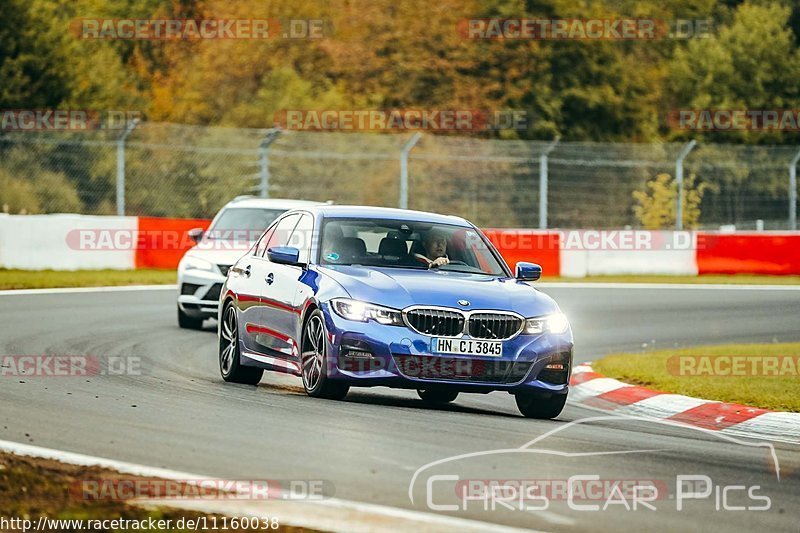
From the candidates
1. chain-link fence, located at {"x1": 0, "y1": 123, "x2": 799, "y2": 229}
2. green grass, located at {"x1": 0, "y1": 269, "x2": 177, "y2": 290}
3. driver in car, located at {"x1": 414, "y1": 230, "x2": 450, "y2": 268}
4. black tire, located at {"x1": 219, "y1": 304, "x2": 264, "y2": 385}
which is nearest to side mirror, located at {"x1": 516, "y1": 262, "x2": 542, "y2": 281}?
driver in car, located at {"x1": 414, "y1": 230, "x2": 450, "y2": 268}

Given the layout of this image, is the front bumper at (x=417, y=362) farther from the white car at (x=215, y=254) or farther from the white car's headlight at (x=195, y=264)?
the white car's headlight at (x=195, y=264)

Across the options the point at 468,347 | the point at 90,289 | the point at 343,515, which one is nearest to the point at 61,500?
the point at 343,515

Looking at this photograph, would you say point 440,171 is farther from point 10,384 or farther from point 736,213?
point 10,384

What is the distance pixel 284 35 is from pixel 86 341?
4138cm

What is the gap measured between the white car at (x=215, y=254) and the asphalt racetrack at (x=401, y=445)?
295 centimetres

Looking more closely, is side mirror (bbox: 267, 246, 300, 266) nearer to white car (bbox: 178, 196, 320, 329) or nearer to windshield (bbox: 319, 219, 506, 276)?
windshield (bbox: 319, 219, 506, 276)

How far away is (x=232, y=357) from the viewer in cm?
1263

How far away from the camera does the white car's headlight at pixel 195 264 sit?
1803 cm

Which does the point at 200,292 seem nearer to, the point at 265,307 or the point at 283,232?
the point at 283,232

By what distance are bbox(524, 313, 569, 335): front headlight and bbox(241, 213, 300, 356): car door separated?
1.85 m

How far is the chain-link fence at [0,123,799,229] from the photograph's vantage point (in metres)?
30.7

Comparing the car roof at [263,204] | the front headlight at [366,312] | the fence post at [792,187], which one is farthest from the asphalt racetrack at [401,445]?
the fence post at [792,187]

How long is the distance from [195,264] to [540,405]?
308 inches

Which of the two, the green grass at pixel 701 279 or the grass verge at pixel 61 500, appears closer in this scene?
the grass verge at pixel 61 500
